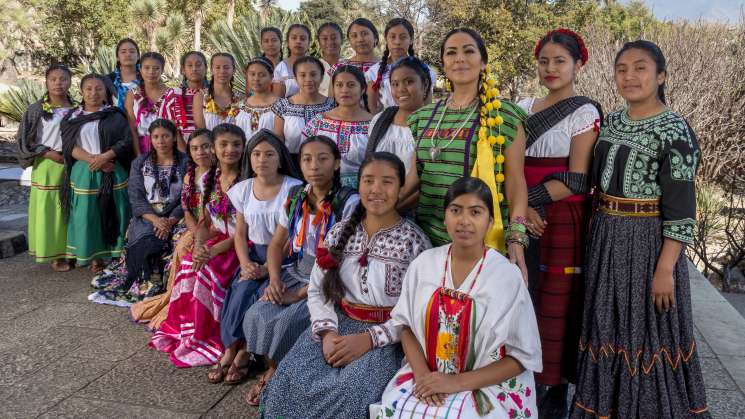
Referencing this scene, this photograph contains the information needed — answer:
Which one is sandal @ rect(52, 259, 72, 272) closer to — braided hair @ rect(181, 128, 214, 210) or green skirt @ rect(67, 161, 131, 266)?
green skirt @ rect(67, 161, 131, 266)

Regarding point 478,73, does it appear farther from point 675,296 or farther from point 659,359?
point 659,359

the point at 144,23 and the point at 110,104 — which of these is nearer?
the point at 110,104

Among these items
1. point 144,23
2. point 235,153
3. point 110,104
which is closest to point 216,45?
point 144,23

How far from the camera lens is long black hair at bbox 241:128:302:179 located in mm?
3846

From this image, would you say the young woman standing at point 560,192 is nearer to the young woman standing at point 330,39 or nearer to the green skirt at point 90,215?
the young woman standing at point 330,39

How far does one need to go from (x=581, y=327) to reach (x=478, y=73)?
135 cm

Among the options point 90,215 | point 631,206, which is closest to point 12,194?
point 90,215

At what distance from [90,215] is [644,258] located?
15.5 feet

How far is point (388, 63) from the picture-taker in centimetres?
484

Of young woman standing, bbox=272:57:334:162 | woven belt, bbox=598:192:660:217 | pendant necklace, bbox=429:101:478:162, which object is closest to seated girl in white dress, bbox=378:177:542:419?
pendant necklace, bbox=429:101:478:162

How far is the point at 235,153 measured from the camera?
4.22 metres

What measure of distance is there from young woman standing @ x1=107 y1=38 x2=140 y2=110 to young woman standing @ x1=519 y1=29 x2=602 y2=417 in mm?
4269

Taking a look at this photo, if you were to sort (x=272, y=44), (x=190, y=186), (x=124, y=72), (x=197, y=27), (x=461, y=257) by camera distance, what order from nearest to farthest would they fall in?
(x=461, y=257), (x=190, y=186), (x=272, y=44), (x=124, y=72), (x=197, y=27)

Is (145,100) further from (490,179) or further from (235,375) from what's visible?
(490,179)
